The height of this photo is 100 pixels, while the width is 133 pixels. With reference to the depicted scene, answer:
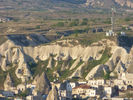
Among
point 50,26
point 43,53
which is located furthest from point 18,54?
point 50,26

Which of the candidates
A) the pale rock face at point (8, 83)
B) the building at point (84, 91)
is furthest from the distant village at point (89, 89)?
the pale rock face at point (8, 83)

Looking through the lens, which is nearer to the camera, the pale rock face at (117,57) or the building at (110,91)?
the building at (110,91)

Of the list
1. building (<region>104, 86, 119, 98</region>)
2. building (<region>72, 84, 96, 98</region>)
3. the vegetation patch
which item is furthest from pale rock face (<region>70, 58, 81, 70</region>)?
building (<region>104, 86, 119, 98</region>)

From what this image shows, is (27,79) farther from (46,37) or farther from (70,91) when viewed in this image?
(46,37)

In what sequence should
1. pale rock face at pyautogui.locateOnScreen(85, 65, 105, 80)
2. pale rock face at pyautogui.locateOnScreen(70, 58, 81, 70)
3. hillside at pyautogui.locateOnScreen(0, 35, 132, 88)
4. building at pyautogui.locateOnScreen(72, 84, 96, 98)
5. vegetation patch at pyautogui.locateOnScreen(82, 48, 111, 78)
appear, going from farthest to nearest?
pale rock face at pyautogui.locateOnScreen(70, 58, 81, 70) → vegetation patch at pyautogui.locateOnScreen(82, 48, 111, 78) → hillside at pyautogui.locateOnScreen(0, 35, 132, 88) → pale rock face at pyautogui.locateOnScreen(85, 65, 105, 80) → building at pyautogui.locateOnScreen(72, 84, 96, 98)

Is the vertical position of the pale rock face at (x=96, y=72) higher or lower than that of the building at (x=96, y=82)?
lower

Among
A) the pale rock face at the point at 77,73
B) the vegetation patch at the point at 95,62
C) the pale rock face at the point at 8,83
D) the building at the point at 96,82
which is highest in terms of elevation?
the building at the point at 96,82

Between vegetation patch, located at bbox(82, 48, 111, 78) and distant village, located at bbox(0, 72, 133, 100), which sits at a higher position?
distant village, located at bbox(0, 72, 133, 100)

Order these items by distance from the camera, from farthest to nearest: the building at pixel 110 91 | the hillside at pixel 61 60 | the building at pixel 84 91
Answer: the hillside at pixel 61 60 → the building at pixel 84 91 → the building at pixel 110 91

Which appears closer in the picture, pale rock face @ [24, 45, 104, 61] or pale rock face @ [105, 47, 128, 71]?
pale rock face @ [105, 47, 128, 71]

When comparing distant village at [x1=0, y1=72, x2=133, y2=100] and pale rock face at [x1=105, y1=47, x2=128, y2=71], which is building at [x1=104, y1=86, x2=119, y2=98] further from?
pale rock face at [x1=105, y1=47, x2=128, y2=71]

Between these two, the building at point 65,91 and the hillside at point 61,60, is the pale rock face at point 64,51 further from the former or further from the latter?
the building at point 65,91
